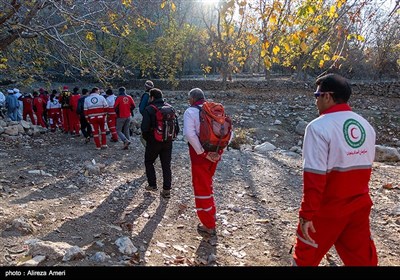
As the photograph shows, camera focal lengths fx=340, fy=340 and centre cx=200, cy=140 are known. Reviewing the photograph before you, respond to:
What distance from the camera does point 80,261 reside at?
291 cm

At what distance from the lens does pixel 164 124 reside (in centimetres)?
499

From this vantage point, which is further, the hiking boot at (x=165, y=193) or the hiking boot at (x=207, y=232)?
the hiking boot at (x=165, y=193)

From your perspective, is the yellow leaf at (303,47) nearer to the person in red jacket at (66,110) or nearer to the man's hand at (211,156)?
the man's hand at (211,156)

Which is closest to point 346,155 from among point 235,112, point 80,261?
point 80,261

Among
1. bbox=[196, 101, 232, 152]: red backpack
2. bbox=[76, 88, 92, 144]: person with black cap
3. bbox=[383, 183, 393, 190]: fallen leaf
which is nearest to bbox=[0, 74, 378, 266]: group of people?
bbox=[196, 101, 232, 152]: red backpack

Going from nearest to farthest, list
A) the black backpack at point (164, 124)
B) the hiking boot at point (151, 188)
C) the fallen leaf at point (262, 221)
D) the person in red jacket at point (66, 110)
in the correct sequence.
Result: the fallen leaf at point (262, 221), the black backpack at point (164, 124), the hiking boot at point (151, 188), the person in red jacket at point (66, 110)

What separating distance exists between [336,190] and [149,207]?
10.4ft

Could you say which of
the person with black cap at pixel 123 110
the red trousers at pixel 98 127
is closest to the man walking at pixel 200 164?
the person with black cap at pixel 123 110

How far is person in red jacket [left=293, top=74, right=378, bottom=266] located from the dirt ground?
1.38 metres

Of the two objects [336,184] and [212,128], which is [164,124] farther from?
[336,184]

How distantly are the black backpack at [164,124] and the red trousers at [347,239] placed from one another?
2.98 metres

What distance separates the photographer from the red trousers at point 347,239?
2.31 m

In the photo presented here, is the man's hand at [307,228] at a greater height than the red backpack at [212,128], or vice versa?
the red backpack at [212,128]
